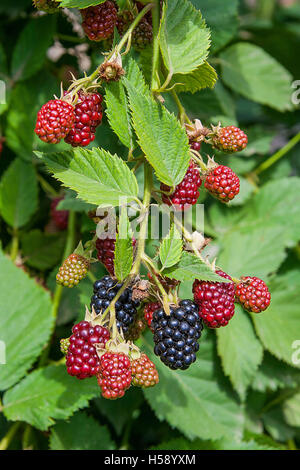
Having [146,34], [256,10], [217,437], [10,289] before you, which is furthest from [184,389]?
[256,10]

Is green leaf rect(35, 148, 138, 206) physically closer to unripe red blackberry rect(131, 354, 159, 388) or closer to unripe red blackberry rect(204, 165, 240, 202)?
unripe red blackberry rect(204, 165, 240, 202)

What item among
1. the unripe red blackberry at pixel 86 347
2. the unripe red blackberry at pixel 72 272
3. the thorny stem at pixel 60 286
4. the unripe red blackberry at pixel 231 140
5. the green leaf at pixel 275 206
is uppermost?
the unripe red blackberry at pixel 231 140

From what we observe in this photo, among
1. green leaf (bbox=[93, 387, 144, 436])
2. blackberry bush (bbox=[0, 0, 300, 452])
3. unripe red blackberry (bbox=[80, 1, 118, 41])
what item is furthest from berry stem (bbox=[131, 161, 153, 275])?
green leaf (bbox=[93, 387, 144, 436])

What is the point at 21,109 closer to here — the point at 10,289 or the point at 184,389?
the point at 10,289

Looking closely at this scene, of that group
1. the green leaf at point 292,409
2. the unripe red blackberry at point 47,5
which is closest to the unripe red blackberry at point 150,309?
the unripe red blackberry at point 47,5

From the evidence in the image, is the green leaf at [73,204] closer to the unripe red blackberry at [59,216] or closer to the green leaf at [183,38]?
the unripe red blackberry at [59,216]
